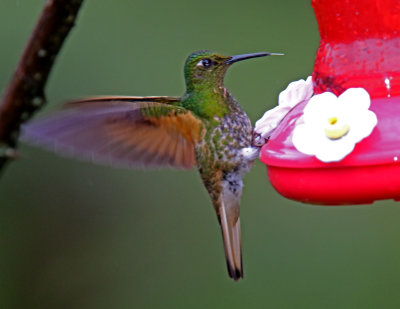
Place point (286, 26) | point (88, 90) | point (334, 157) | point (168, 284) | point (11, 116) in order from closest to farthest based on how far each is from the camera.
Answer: point (11, 116) → point (334, 157) → point (88, 90) → point (168, 284) → point (286, 26)

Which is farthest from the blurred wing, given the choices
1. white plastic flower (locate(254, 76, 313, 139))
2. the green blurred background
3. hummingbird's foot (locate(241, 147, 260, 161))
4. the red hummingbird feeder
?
the green blurred background

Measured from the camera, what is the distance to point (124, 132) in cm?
237

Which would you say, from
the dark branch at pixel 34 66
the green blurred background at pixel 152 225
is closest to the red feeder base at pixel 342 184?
the dark branch at pixel 34 66

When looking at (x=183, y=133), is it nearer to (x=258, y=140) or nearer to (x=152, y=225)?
(x=258, y=140)

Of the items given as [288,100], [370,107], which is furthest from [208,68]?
[370,107]

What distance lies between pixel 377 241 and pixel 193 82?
2.44m

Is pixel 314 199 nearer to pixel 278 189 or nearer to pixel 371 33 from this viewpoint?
pixel 278 189

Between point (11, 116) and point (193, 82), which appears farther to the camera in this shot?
point (193, 82)

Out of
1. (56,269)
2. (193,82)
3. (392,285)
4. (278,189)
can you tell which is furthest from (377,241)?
(278,189)

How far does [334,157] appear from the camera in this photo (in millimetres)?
1837

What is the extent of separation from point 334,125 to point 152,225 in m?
2.84

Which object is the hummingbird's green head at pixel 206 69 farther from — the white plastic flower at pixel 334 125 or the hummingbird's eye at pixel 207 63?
the white plastic flower at pixel 334 125

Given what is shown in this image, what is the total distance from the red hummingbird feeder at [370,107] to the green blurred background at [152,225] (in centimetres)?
224

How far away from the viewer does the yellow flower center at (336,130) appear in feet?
6.26
